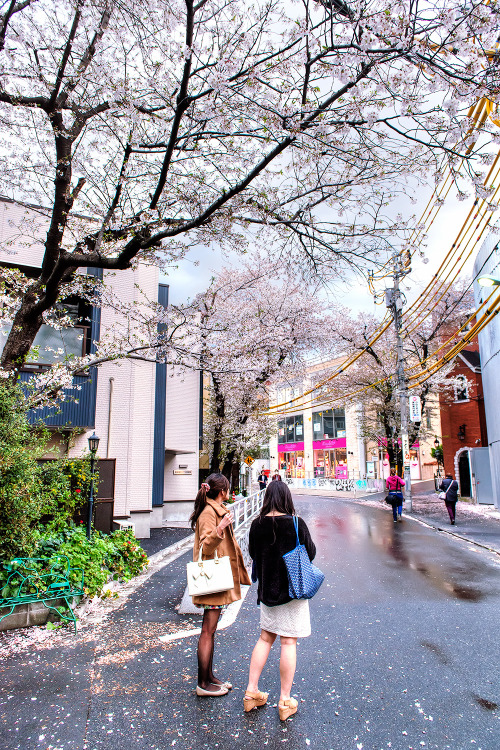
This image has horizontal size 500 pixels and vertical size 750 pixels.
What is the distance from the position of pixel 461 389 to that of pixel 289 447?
103ft

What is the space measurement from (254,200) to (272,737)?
19.7 ft

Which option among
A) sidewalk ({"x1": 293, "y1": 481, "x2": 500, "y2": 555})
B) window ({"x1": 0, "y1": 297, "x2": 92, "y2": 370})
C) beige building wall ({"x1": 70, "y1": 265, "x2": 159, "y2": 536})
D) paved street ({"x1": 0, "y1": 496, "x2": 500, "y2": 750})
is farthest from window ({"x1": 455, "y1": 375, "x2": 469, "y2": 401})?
window ({"x1": 0, "y1": 297, "x2": 92, "y2": 370})

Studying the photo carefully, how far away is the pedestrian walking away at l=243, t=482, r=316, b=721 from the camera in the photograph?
3.19 metres

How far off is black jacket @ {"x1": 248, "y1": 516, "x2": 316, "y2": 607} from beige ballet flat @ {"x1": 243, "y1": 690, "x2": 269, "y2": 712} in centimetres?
65

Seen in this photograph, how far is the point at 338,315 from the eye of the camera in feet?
82.9

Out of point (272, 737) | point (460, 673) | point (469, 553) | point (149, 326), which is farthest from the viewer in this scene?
point (469, 553)

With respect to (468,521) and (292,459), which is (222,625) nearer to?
(468,521)

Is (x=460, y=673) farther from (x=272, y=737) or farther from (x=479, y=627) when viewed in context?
(x=272, y=737)

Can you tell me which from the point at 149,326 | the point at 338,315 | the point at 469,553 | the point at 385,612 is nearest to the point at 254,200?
the point at 149,326

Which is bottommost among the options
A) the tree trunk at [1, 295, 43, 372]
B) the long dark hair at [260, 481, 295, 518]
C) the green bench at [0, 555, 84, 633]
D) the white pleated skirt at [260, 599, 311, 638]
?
the green bench at [0, 555, 84, 633]

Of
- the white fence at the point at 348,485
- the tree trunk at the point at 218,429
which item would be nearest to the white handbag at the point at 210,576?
the tree trunk at the point at 218,429

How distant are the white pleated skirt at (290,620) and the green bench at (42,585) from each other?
2949 mm

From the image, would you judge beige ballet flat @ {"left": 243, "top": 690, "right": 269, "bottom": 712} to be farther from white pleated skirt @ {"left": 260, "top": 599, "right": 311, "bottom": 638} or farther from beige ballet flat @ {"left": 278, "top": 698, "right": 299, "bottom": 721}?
white pleated skirt @ {"left": 260, "top": 599, "right": 311, "bottom": 638}

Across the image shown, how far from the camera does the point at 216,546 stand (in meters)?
3.51
